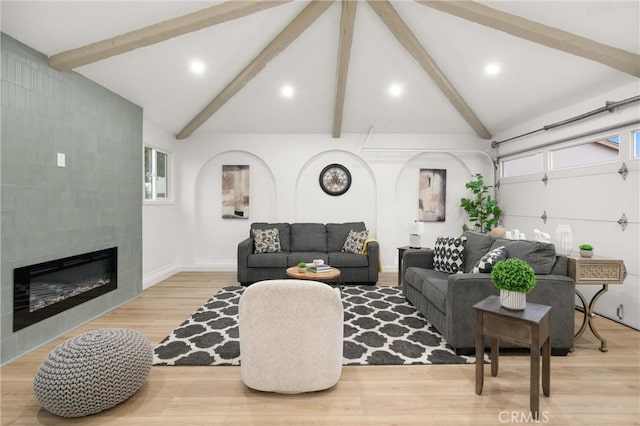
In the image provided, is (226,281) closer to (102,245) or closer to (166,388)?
(102,245)

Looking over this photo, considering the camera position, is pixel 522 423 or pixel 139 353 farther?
pixel 139 353

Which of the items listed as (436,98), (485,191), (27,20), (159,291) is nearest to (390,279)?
(485,191)

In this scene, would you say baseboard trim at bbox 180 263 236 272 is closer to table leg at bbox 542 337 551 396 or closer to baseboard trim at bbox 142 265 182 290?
baseboard trim at bbox 142 265 182 290

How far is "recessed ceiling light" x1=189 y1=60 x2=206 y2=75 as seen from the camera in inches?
151

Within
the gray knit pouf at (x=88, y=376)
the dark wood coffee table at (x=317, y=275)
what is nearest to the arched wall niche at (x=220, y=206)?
the dark wood coffee table at (x=317, y=275)

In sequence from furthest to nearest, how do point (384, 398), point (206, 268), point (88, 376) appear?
point (206, 268) < point (384, 398) < point (88, 376)

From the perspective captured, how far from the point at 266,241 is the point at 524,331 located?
3835 mm

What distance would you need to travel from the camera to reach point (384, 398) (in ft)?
6.77

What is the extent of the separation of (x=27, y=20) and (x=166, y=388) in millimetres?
3106

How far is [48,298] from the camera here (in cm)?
293

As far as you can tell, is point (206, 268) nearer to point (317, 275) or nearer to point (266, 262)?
point (266, 262)

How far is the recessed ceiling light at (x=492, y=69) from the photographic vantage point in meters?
3.99

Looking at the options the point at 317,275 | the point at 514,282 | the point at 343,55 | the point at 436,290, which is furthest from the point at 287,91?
the point at 514,282

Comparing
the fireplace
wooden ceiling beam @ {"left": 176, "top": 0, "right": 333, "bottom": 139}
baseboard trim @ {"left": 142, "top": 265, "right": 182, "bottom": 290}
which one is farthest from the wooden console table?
baseboard trim @ {"left": 142, "top": 265, "right": 182, "bottom": 290}
